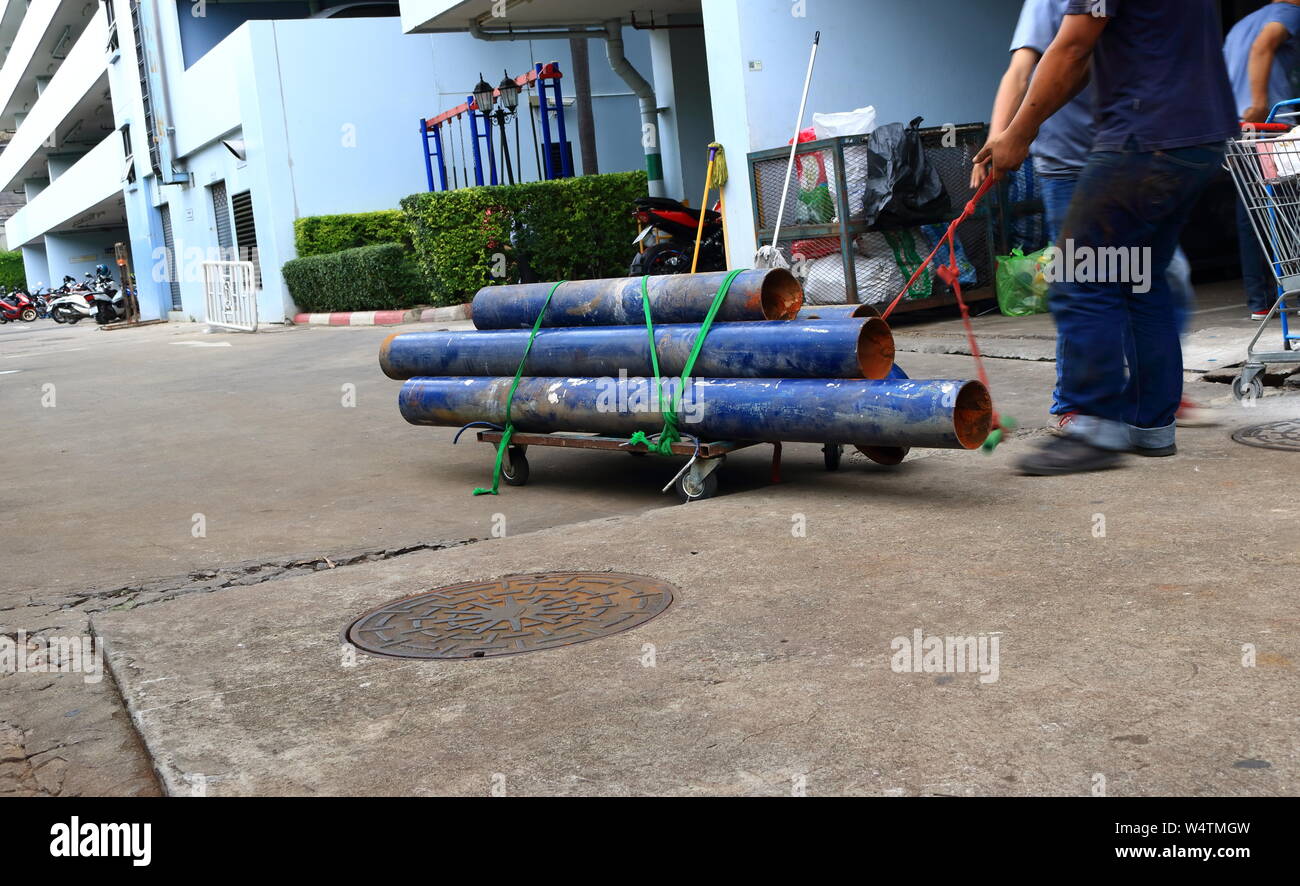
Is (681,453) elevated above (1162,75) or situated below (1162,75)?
below

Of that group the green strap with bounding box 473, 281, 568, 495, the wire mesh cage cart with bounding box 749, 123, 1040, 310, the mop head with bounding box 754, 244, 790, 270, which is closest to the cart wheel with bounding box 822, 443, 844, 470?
the green strap with bounding box 473, 281, 568, 495

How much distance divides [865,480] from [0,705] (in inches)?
115

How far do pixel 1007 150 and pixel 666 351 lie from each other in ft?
4.69

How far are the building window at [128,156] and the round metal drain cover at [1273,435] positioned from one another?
27.7m

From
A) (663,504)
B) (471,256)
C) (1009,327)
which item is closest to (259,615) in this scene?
(663,504)

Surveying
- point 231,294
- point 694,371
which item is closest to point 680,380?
point 694,371

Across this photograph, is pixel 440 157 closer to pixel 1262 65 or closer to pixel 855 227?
pixel 855 227

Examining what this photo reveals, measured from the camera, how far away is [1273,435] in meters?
4.71

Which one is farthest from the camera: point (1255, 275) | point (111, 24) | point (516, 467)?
point (111, 24)

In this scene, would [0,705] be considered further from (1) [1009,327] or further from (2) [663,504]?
(1) [1009,327]

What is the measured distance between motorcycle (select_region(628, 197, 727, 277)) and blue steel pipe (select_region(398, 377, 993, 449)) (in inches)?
293

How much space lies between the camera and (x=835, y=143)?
30.7 ft

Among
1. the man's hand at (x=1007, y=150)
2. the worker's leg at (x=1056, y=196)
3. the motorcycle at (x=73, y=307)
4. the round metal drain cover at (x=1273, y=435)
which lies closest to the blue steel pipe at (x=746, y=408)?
the man's hand at (x=1007, y=150)
